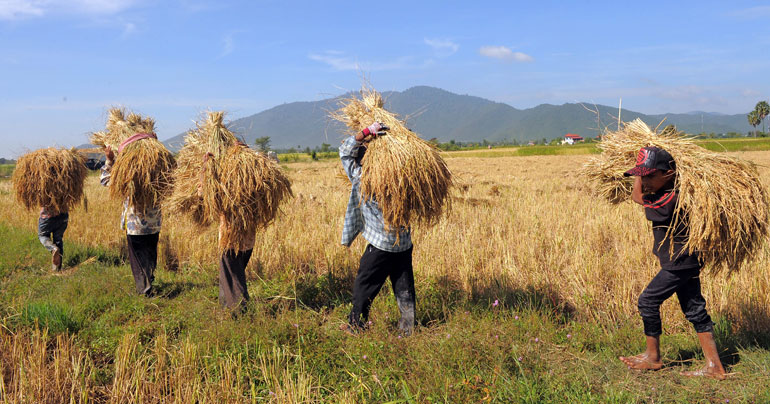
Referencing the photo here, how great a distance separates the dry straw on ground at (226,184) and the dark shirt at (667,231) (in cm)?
327

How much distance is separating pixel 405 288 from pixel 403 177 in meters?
1.06

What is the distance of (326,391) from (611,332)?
2.61 metres

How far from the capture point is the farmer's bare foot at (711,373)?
3396 millimetres

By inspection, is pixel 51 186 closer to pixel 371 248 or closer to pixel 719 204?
pixel 371 248

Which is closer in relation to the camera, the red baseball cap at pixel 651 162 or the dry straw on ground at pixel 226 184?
the red baseball cap at pixel 651 162

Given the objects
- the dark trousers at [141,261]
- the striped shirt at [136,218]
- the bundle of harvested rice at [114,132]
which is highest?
the bundle of harvested rice at [114,132]

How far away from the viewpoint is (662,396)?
127 inches

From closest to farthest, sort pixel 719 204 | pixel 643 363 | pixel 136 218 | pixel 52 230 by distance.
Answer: pixel 719 204 < pixel 643 363 < pixel 136 218 < pixel 52 230

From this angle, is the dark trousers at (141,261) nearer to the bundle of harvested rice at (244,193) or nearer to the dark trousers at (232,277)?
the dark trousers at (232,277)

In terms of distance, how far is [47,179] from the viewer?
6.57 metres

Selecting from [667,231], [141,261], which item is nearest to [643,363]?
[667,231]

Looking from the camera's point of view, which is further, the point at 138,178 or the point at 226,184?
the point at 138,178

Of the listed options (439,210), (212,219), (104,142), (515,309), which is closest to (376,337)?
(439,210)

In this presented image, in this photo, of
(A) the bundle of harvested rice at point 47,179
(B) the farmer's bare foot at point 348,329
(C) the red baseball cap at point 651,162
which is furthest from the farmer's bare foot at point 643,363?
(A) the bundle of harvested rice at point 47,179
